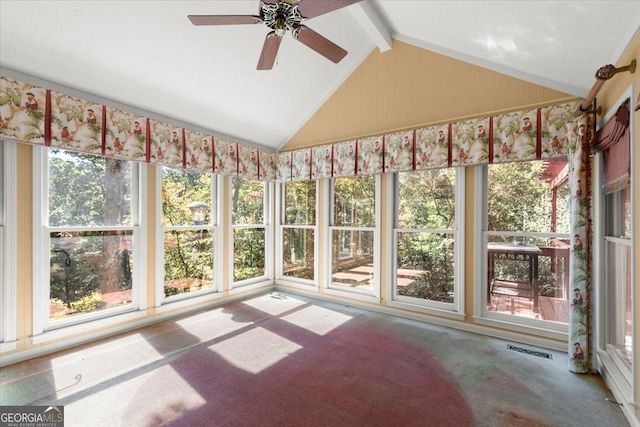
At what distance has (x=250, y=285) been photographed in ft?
16.0

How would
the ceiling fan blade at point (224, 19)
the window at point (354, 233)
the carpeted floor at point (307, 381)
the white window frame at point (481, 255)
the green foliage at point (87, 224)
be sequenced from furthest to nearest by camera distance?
1. the window at point (354, 233)
2. the white window frame at point (481, 255)
3. the green foliage at point (87, 224)
4. the carpeted floor at point (307, 381)
5. the ceiling fan blade at point (224, 19)

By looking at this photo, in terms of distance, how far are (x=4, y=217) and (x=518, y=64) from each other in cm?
490

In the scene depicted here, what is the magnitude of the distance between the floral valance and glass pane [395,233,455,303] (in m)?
0.91

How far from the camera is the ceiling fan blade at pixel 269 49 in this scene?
2.09 meters

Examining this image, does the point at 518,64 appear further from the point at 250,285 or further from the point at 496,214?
the point at 250,285

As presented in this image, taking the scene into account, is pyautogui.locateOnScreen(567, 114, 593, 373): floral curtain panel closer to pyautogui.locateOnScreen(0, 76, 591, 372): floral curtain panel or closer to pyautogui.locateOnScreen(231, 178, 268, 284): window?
pyautogui.locateOnScreen(0, 76, 591, 372): floral curtain panel

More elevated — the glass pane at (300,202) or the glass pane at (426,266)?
the glass pane at (300,202)

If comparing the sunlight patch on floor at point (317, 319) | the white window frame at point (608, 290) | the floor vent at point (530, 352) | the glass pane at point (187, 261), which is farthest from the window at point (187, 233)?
the white window frame at point (608, 290)

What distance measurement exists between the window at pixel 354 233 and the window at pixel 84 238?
261 cm

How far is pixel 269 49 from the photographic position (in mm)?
2230

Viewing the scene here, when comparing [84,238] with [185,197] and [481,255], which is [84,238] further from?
[481,255]

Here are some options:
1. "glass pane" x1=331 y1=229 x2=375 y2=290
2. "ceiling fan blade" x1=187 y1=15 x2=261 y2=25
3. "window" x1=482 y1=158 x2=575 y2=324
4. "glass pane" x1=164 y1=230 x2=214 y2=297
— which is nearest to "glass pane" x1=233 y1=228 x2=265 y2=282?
"glass pane" x1=164 y1=230 x2=214 y2=297

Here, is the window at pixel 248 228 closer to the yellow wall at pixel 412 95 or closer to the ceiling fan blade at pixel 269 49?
the yellow wall at pixel 412 95

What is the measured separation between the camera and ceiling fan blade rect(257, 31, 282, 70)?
209 centimetres
